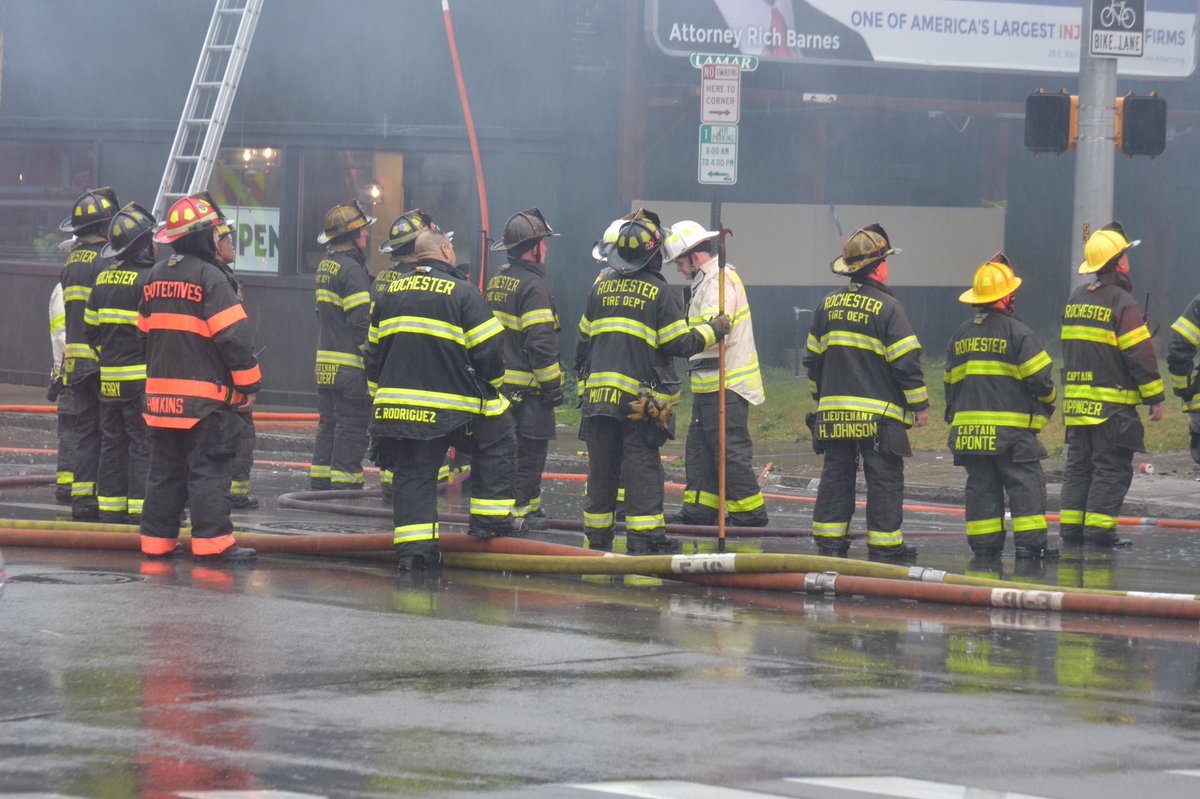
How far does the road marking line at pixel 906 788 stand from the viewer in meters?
4.71

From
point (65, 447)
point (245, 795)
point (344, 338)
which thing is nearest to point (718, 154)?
point (344, 338)

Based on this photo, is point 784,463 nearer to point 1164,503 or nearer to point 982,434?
point 1164,503

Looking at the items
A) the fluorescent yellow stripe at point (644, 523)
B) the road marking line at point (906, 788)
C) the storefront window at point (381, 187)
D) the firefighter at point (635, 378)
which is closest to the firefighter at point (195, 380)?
the firefighter at point (635, 378)

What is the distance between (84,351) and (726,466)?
12.6 ft

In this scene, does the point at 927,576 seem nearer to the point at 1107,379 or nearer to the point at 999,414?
the point at 999,414

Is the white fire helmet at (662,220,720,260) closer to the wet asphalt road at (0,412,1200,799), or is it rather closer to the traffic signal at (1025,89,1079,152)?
the wet asphalt road at (0,412,1200,799)

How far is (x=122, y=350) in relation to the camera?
959 centimetres

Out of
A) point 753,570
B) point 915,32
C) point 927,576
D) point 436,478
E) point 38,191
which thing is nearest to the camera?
point 927,576

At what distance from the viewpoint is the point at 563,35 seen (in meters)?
17.1

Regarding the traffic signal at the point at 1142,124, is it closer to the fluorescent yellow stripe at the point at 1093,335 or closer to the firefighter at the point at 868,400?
the fluorescent yellow stripe at the point at 1093,335

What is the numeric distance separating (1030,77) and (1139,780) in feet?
49.0

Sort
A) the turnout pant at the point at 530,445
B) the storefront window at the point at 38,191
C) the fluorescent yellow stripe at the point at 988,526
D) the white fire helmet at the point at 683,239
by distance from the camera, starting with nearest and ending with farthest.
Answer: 1. the fluorescent yellow stripe at the point at 988,526
2. the white fire helmet at the point at 683,239
3. the turnout pant at the point at 530,445
4. the storefront window at the point at 38,191

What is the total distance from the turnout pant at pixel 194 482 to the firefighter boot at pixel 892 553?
11.1 ft

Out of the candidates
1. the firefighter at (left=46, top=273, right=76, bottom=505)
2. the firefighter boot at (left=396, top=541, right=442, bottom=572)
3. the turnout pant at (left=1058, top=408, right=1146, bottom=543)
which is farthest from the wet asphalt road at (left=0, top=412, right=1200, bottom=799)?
the firefighter at (left=46, top=273, right=76, bottom=505)
